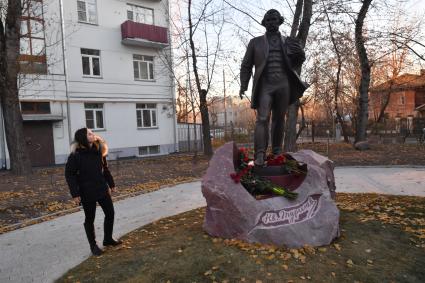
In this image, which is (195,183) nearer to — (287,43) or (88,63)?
(287,43)

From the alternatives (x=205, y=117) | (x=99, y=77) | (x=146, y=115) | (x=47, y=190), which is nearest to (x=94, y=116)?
(x=99, y=77)

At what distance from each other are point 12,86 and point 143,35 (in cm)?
950

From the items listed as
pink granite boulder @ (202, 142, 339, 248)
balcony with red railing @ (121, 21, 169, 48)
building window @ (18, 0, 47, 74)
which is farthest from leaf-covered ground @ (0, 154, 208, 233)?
balcony with red railing @ (121, 21, 169, 48)

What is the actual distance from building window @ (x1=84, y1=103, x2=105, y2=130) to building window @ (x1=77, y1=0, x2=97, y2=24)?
15.2ft

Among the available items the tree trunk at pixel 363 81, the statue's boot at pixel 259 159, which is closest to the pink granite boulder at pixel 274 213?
the statue's boot at pixel 259 159

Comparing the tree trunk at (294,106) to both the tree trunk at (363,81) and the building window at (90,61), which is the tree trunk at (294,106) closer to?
the tree trunk at (363,81)

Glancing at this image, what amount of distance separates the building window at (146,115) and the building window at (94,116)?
2.43 m

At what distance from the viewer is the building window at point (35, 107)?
1673 centimetres

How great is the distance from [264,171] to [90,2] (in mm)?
17805

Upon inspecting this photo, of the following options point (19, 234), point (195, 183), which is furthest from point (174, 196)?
point (19, 234)

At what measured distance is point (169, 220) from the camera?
615 centimetres

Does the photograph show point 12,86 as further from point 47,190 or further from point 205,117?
point 205,117

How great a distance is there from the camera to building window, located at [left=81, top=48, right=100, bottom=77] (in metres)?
18.8

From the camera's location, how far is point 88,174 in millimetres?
4340
